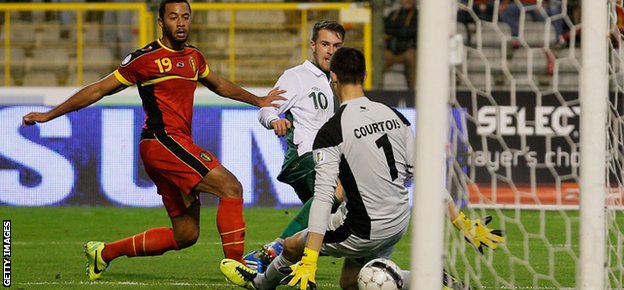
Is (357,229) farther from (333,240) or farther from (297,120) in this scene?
(297,120)

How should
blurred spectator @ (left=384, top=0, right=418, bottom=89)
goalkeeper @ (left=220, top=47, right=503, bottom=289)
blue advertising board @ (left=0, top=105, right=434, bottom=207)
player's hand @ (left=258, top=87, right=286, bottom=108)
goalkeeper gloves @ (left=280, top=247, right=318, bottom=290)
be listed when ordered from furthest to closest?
blurred spectator @ (left=384, top=0, right=418, bottom=89), blue advertising board @ (left=0, top=105, right=434, bottom=207), player's hand @ (left=258, top=87, right=286, bottom=108), goalkeeper @ (left=220, top=47, right=503, bottom=289), goalkeeper gloves @ (left=280, top=247, right=318, bottom=290)

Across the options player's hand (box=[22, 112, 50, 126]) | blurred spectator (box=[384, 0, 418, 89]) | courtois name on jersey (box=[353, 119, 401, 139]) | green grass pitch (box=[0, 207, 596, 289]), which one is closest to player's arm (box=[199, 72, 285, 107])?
player's hand (box=[22, 112, 50, 126])

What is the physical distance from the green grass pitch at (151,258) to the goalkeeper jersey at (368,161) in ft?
1.62

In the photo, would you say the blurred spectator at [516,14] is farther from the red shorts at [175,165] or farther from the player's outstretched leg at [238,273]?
the player's outstretched leg at [238,273]

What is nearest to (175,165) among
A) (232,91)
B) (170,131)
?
(170,131)

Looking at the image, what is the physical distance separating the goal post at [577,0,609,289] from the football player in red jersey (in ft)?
9.57

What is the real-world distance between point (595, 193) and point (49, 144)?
976cm

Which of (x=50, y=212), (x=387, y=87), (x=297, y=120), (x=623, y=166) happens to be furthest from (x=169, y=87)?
(x=387, y=87)

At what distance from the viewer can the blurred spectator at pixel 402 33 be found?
1550 cm

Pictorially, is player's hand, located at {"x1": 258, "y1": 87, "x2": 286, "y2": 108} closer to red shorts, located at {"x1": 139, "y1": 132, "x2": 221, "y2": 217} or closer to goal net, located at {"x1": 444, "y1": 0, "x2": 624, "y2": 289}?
red shorts, located at {"x1": 139, "y1": 132, "x2": 221, "y2": 217}

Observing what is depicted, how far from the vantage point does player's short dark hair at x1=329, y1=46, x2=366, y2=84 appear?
6.31 metres

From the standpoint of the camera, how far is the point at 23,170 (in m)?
14.1

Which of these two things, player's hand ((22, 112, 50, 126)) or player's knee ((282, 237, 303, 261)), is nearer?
player's knee ((282, 237, 303, 261))

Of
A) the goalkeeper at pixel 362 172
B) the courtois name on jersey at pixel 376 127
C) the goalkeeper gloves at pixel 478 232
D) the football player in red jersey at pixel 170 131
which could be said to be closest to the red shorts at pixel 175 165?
the football player in red jersey at pixel 170 131
